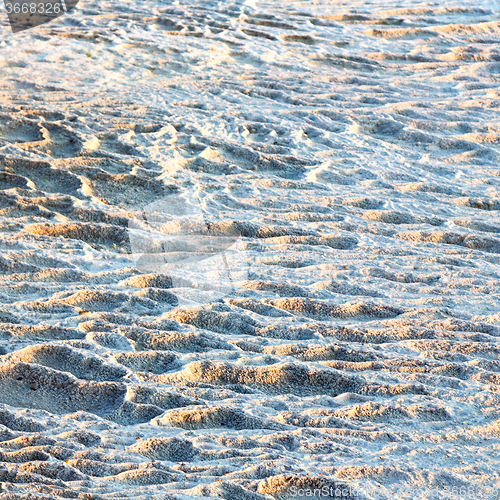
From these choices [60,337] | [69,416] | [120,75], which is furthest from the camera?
[120,75]

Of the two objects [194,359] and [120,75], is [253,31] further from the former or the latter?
[194,359]

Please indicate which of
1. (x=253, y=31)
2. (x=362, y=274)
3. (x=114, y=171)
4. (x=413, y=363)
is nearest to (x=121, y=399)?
(x=413, y=363)

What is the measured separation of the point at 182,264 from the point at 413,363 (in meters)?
1.31

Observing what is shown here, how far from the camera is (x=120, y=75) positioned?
602cm

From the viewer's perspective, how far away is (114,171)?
430 cm

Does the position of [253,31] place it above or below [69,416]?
above

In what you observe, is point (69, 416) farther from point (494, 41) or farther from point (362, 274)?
point (494, 41)

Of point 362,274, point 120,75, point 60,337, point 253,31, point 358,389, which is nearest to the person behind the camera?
point 358,389

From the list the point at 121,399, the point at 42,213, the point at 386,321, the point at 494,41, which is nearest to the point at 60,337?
the point at 121,399

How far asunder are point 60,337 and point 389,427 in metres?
1.41

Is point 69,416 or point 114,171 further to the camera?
point 114,171

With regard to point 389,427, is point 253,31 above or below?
above

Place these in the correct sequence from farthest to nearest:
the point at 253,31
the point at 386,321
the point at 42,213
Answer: the point at 253,31, the point at 42,213, the point at 386,321

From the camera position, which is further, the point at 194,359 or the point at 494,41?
the point at 494,41
